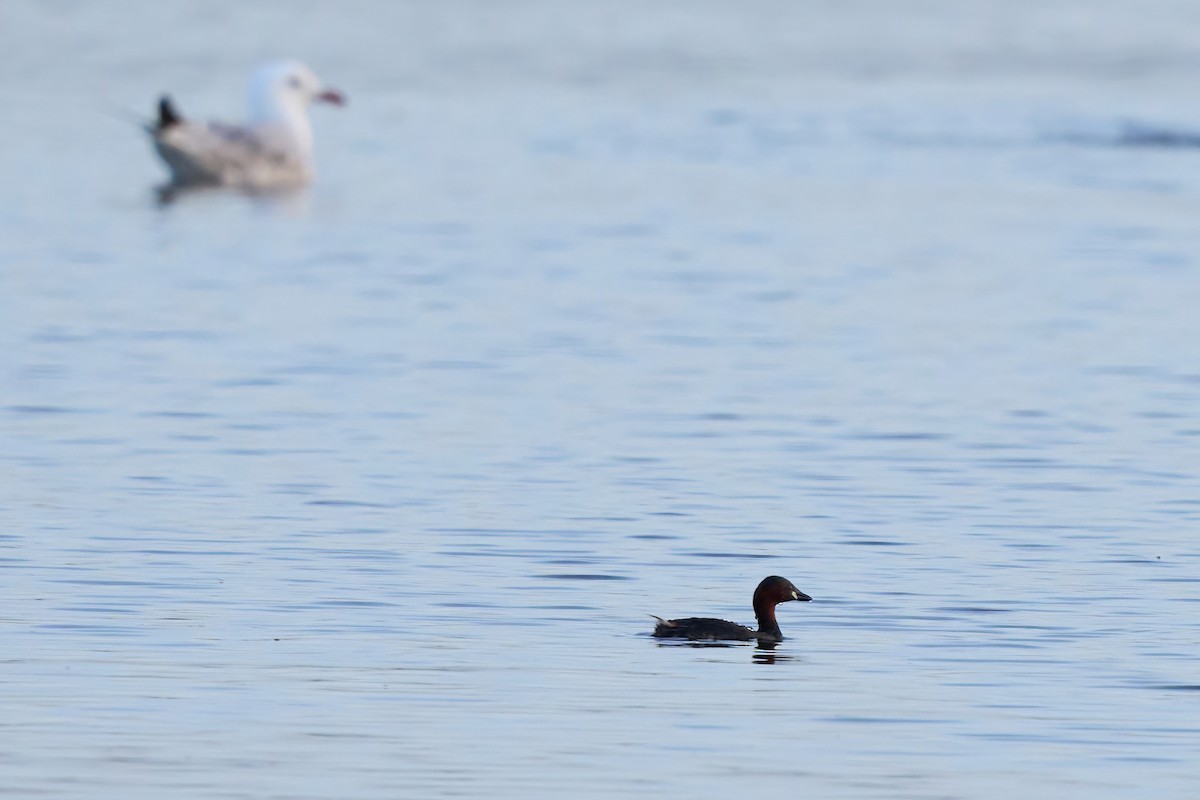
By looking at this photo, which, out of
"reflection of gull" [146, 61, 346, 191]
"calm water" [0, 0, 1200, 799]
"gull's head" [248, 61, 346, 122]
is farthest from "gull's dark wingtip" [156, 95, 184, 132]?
"gull's head" [248, 61, 346, 122]

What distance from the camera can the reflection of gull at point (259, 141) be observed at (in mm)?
30016

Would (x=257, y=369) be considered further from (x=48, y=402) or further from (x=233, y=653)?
(x=233, y=653)

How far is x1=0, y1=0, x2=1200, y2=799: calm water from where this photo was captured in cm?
912

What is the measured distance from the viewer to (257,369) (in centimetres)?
1839

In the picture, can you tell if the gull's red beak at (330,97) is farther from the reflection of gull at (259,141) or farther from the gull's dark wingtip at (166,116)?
the gull's dark wingtip at (166,116)

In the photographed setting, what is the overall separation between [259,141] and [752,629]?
66.4 ft

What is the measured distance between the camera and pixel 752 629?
35.9 feet

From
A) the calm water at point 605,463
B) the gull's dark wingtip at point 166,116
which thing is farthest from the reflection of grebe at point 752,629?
the gull's dark wingtip at point 166,116

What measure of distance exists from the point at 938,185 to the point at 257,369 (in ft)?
44.5

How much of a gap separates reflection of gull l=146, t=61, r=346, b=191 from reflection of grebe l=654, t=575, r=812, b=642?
1972 cm

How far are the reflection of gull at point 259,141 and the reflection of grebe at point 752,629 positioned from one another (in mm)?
19717

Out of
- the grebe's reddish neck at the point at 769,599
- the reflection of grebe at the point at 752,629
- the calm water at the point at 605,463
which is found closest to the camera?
the calm water at the point at 605,463

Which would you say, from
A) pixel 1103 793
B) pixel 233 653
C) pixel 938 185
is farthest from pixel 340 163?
pixel 1103 793

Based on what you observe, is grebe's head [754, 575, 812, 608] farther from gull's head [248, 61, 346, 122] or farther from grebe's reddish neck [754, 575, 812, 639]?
gull's head [248, 61, 346, 122]
